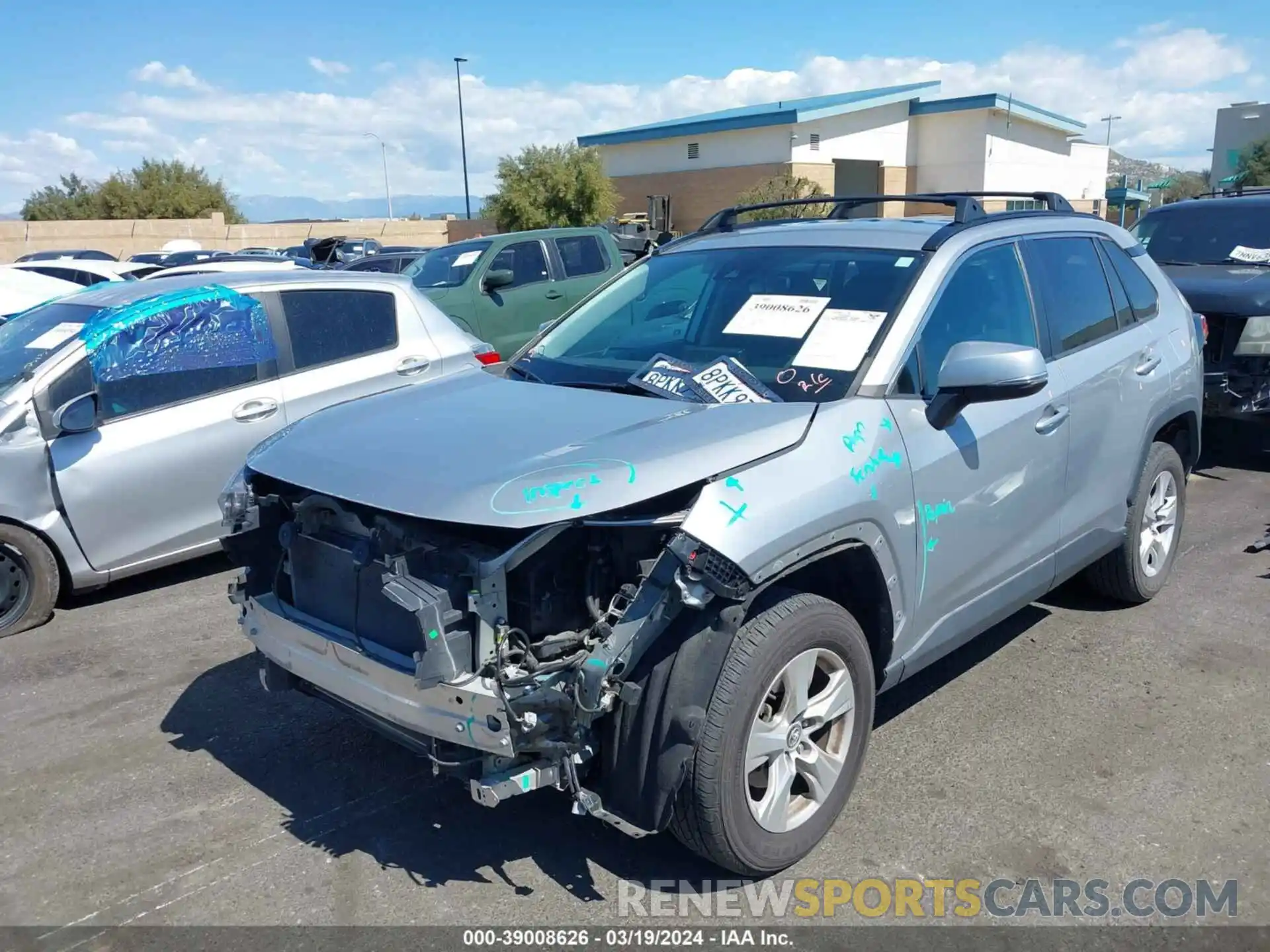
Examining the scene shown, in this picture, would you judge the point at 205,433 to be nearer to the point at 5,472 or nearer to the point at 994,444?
the point at 5,472

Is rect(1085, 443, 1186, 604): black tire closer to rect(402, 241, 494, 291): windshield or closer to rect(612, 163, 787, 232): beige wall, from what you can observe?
rect(402, 241, 494, 291): windshield

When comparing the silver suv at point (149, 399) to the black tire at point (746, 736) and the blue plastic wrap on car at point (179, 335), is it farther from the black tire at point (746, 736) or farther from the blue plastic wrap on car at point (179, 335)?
the black tire at point (746, 736)

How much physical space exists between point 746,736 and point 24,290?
12056 millimetres

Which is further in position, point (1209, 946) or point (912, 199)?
point (912, 199)

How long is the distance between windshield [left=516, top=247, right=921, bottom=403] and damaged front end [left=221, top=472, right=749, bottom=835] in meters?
0.92

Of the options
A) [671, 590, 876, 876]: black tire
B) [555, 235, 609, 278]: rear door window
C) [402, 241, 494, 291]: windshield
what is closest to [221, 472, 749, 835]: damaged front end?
[671, 590, 876, 876]: black tire

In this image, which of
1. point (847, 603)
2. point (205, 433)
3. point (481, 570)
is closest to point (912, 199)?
point (847, 603)

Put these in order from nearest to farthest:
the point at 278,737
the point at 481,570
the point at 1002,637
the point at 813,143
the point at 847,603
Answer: the point at 481,570
the point at 847,603
the point at 278,737
the point at 1002,637
the point at 813,143

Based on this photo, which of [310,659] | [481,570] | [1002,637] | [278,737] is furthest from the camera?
[1002,637]

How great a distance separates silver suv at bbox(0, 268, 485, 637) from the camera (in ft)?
17.3

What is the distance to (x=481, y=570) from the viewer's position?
2770 millimetres

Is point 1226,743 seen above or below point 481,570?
below

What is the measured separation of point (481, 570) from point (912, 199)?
2.50 metres

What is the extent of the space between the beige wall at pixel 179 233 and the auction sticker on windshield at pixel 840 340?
41.9 m
